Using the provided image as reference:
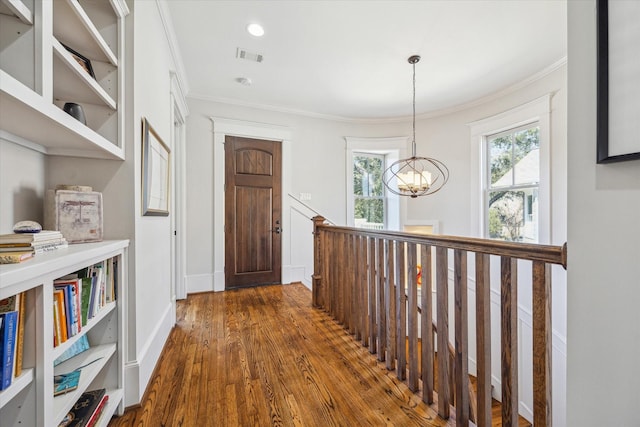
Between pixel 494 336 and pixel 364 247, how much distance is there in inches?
99.8

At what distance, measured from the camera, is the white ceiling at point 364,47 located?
6.97 feet

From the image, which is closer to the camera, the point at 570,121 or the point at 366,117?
the point at 570,121

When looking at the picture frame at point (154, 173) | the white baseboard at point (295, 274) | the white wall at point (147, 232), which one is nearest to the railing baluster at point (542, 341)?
the white wall at point (147, 232)

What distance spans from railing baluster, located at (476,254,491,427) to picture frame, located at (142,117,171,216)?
183 centimetres

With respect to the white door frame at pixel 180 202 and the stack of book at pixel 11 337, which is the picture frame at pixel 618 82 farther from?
the white door frame at pixel 180 202

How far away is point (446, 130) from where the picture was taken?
→ 13.9 feet

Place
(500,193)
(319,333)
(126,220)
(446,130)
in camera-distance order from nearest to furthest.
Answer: (126,220)
(319,333)
(500,193)
(446,130)

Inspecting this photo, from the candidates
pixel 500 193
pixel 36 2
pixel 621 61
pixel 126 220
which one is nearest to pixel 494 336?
pixel 500 193

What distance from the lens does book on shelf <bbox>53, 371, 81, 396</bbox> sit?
3.34ft

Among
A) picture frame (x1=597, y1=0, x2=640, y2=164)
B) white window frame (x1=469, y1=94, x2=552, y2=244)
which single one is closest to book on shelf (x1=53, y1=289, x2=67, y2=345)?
picture frame (x1=597, y1=0, x2=640, y2=164)

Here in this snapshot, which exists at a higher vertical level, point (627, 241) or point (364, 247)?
point (627, 241)

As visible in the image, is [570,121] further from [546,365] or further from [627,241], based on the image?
[546,365]

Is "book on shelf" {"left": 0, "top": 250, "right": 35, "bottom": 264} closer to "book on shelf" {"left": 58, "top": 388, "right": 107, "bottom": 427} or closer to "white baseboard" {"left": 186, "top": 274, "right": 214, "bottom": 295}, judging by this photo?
"book on shelf" {"left": 58, "top": 388, "right": 107, "bottom": 427}

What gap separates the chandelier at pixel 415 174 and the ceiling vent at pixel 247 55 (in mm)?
1585
